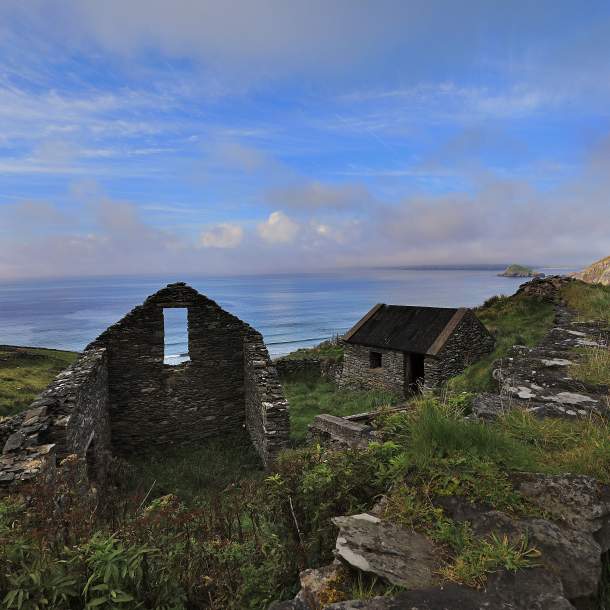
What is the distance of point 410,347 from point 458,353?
208cm

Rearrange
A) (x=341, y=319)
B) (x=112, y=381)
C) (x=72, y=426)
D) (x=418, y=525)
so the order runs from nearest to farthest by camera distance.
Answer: (x=418, y=525) < (x=72, y=426) < (x=112, y=381) < (x=341, y=319)

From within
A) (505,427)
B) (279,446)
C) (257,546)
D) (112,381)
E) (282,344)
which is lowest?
(282,344)

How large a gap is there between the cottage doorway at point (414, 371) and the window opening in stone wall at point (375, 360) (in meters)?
2.00

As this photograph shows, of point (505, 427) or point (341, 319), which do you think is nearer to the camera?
point (505, 427)

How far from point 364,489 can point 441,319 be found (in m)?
16.7

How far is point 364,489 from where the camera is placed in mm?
3432

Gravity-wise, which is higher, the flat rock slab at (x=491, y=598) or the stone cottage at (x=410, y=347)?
the flat rock slab at (x=491, y=598)

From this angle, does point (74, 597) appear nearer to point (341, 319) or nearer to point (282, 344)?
point (282, 344)

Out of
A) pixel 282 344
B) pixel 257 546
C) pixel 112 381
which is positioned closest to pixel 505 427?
pixel 257 546

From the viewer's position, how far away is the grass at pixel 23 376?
22188mm

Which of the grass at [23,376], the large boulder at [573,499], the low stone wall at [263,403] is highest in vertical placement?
the large boulder at [573,499]

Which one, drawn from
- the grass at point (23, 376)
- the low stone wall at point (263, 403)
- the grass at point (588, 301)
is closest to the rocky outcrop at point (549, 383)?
the grass at point (588, 301)

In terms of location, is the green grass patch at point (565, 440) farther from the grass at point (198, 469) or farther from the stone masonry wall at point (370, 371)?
the stone masonry wall at point (370, 371)

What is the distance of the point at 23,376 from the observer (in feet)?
96.1
